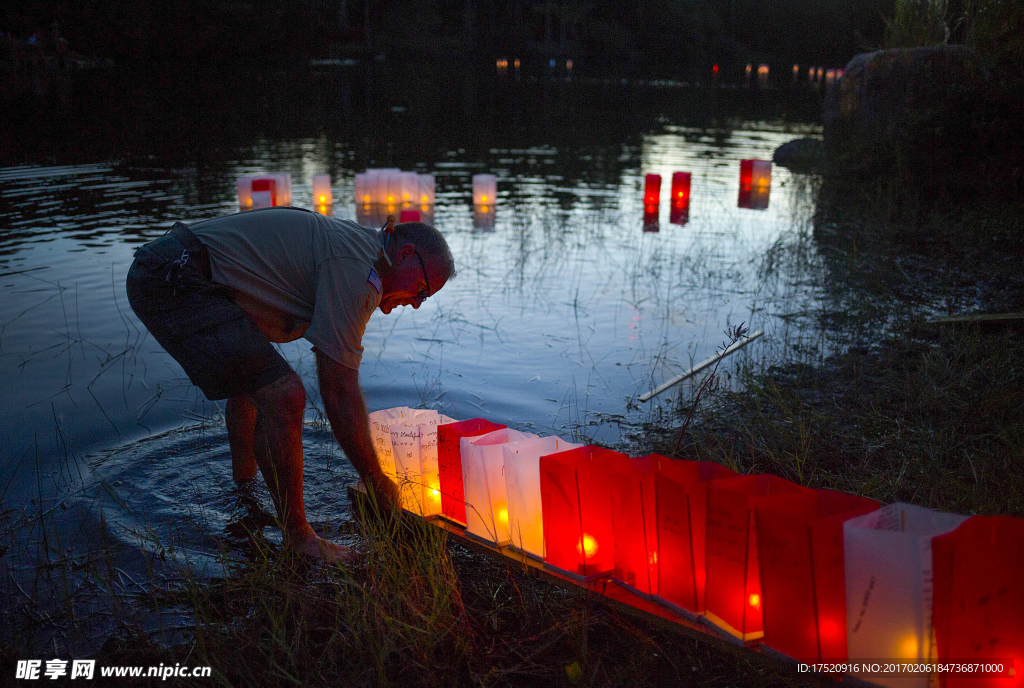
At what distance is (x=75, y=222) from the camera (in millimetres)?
9797

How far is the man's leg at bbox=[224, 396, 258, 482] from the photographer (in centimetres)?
386

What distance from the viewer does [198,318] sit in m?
3.20

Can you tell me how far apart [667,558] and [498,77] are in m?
43.5

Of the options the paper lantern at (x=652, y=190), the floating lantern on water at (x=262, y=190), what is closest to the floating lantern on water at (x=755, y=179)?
the paper lantern at (x=652, y=190)

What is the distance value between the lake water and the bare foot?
1.24 feet

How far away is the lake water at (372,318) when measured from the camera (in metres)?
3.96

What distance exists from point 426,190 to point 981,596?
9.98m

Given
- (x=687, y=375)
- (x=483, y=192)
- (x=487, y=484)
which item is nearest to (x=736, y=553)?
(x=487, y=484)

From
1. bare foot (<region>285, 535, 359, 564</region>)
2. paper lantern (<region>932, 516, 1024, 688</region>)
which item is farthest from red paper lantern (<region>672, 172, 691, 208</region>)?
paper lantern (<region>932, 516, 1024, 688</region>)

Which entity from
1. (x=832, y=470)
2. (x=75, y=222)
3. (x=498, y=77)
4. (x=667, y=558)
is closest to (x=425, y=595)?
(x=667, y=558)

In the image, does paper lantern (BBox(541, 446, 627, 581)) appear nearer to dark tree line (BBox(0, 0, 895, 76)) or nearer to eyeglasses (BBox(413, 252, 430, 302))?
eyeglasses (BBox(413, 252, 430, 302))

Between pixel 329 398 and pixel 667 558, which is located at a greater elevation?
pixel 329 398

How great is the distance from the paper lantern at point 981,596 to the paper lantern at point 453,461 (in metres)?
1.69

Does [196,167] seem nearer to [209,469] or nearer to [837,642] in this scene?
[209,469]
